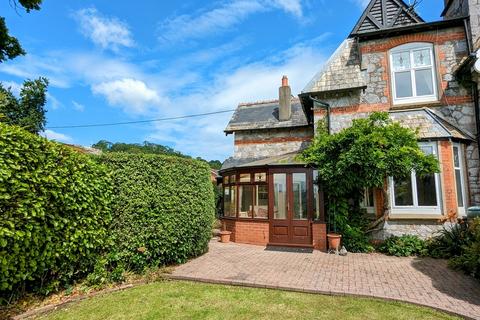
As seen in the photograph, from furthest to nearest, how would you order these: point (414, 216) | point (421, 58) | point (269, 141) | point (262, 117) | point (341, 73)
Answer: point (262, 117) < point (269, 141) < point (341, 73) < point (421, 58) < point (414, 216)

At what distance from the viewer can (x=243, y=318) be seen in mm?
4465

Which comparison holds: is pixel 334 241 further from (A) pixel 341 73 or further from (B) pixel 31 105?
(B) pixel 31 105

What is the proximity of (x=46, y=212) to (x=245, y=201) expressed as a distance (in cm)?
764

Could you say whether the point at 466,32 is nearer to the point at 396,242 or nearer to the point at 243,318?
the point at 396,242

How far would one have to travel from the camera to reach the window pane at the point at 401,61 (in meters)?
10.6

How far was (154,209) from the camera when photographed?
6949 millimetres

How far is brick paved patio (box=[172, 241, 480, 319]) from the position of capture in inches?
208

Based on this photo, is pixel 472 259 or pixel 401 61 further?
pixel 401 61

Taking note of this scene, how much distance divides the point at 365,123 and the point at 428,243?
437 centimetres

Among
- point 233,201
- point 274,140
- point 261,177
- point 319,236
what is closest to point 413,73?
point 261,177

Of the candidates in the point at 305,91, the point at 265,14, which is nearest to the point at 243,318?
the point at 305,91

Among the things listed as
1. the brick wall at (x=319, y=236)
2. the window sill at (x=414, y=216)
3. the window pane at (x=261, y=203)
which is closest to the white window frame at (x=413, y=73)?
the window sill at (x=414, y=216)

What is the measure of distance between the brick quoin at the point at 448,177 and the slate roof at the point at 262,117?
318 inches

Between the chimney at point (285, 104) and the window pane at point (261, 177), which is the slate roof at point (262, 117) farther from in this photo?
the window pane at point (261, 177)
